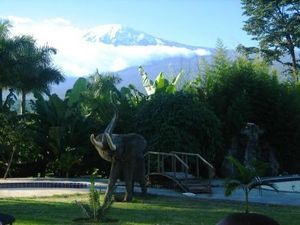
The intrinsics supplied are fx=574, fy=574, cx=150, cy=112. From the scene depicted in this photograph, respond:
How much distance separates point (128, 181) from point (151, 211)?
2484mm

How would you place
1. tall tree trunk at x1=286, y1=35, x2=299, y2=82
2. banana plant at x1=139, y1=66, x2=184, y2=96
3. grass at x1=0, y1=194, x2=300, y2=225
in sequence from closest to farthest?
1. grass at x1=0, y1=194, x2=300, y2=225
2. banana plant at x1=139, y1=66, x2=184, y2=96
3. tall tree trunk at x1=286, y1=35, x2=299, y2=82

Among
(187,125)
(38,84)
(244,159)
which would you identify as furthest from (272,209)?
(38,84)

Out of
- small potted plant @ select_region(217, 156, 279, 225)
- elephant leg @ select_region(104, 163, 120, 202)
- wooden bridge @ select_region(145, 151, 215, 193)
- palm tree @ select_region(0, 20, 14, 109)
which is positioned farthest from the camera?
palm tree @ select_region(0, 20, 14, 109)

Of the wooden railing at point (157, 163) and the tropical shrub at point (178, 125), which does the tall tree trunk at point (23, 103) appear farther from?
the wooden railing at point (157, 163)

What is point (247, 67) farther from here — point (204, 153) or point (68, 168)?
point (68, 168)

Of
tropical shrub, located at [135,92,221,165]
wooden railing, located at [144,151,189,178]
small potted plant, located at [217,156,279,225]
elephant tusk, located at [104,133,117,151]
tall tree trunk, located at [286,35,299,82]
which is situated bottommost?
small potted plant, located at [217,156,279,225]

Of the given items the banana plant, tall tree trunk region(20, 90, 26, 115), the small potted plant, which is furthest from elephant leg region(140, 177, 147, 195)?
tall tree trunk region(20, 90, 26, 115)

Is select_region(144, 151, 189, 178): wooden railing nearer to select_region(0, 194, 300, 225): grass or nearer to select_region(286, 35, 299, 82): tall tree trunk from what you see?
select_region(0, 194, 300, 225): grass

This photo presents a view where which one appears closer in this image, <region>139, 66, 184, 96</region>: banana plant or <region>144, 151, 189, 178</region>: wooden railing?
<region>144, 151, 189, 178</region>: wooden railing

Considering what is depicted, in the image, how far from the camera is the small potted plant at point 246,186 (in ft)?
11.6

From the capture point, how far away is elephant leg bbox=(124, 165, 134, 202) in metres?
13.5

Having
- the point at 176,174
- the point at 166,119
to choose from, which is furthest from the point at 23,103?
the point at 176,174

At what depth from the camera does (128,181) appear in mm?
13648

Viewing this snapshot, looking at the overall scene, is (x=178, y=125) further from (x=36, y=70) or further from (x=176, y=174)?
(x=36, y=70)
